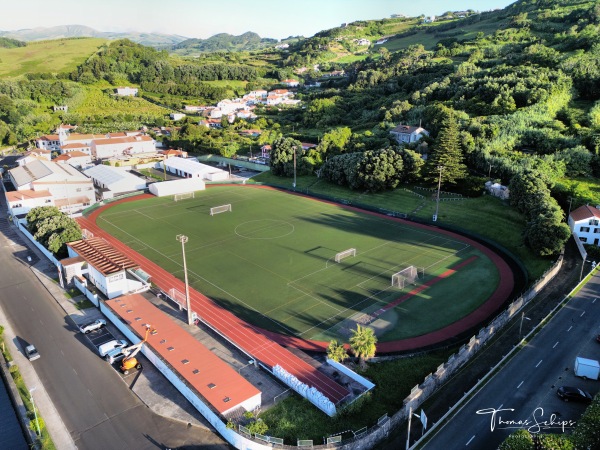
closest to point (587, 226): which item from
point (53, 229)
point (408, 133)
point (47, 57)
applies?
point (408, 133)

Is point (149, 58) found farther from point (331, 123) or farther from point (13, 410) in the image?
point (13, 410)

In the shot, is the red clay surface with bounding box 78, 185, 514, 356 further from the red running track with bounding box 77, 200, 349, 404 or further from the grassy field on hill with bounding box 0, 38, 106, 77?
the grassy field on hill with bounding box 0, 38, 106, 77

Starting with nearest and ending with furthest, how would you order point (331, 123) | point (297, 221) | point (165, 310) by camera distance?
point (165, 310) < point (297, 221) < point (331, 123)

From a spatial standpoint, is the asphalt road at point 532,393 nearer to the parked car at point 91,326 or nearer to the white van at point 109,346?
the white van at point 109,346

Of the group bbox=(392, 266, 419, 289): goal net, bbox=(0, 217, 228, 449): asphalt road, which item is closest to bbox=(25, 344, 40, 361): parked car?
bbox=(0, 217, 228, 449): asphalt road

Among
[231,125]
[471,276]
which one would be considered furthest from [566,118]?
[231,125]
